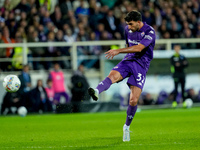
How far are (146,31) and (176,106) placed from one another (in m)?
10.7

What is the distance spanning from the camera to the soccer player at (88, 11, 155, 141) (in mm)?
7674

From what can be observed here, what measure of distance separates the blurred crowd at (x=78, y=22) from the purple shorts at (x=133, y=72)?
938 centimetres

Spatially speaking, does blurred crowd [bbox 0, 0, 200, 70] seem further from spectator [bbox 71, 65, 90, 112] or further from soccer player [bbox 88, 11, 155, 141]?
soccer player [bbox 88, 11, 155, 141]

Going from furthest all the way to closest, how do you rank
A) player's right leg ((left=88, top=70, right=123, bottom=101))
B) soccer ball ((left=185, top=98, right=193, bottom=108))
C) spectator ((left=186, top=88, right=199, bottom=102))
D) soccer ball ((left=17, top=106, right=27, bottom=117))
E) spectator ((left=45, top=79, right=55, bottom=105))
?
1. spectator ((left=186, top=88, right=199, bottom=102))
2. soccer ball ((left=185, top=98, right=193, bottom=108))
3. spectator ((left=45, top=79, right=55, bottom=105))
4. soccer ball ((left=17, top=106, right=27, bottom=117))
5. player's right leg ((left=88, top=70, right=123, bottom=101))

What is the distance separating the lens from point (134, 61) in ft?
26.2

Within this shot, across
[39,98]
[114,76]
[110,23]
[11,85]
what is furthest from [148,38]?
[110,23]

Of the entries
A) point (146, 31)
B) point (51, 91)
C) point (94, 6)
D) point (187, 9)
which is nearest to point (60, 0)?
point (94, 6)

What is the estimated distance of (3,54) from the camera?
1727 cm

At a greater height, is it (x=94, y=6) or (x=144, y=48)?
(x=94, y=6)

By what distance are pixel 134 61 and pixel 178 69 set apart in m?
10.3

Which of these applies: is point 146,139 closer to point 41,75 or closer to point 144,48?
point 144,48

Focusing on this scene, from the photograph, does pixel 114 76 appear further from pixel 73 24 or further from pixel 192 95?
pixel 192 95

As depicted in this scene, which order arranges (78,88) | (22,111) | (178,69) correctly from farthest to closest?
1. (178,69)
2. (78,88)
3. (22,111)

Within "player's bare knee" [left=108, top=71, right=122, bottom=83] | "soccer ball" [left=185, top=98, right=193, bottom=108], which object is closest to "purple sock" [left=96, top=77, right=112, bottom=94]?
"player's bare knee" [left=108, top=71, right=122, bottom=83]
